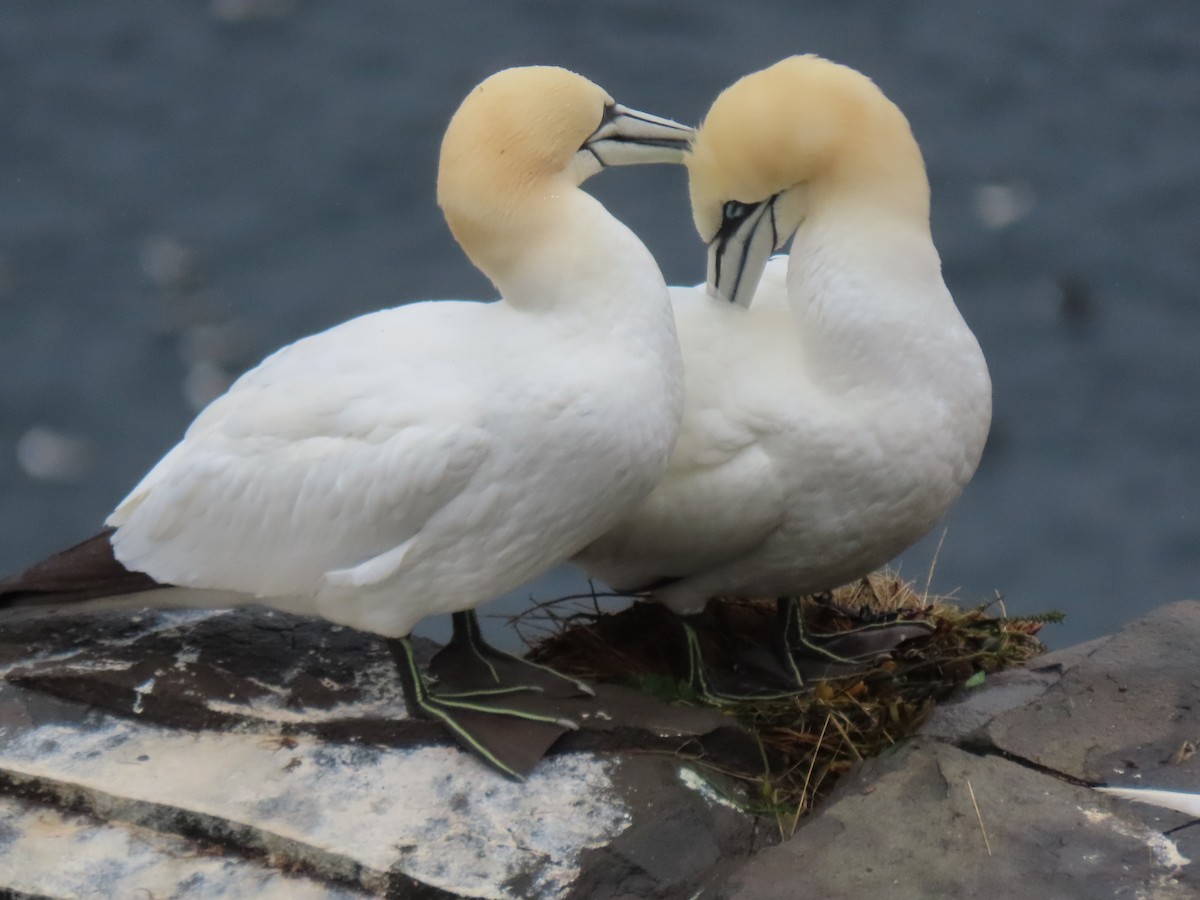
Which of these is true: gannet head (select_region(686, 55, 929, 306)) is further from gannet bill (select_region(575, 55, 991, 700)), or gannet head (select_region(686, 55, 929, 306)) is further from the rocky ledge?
the rocky ledge

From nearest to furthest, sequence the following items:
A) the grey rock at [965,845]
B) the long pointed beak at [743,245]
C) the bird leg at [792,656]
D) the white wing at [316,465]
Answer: the grey rock at [965,845], the white wing at [316,465], the long pointed beak at [743,245], the bird leg at [792,656]

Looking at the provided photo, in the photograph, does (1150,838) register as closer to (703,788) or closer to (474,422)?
(703,788)

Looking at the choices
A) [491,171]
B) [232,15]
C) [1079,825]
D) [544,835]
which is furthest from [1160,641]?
[232,15]

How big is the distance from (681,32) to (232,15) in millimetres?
3069

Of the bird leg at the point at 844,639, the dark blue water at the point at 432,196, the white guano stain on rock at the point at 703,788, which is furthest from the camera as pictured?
the dark blue water at the point at 432,196

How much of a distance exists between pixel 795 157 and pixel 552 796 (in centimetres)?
169

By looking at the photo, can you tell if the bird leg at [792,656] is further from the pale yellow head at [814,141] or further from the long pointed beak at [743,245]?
the pale yellow head at [814,141]

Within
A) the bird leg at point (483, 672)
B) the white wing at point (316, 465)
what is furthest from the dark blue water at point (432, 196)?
the white wing at point (316, 465)

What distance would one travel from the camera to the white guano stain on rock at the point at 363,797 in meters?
3.88

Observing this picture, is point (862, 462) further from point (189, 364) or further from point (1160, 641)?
point (189, 364)

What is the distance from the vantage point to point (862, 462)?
4.31m

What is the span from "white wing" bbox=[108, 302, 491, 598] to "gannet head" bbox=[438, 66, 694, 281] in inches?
10.6

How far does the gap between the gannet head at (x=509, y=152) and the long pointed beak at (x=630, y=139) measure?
89 millimetres

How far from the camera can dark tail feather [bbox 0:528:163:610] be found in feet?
14.3
